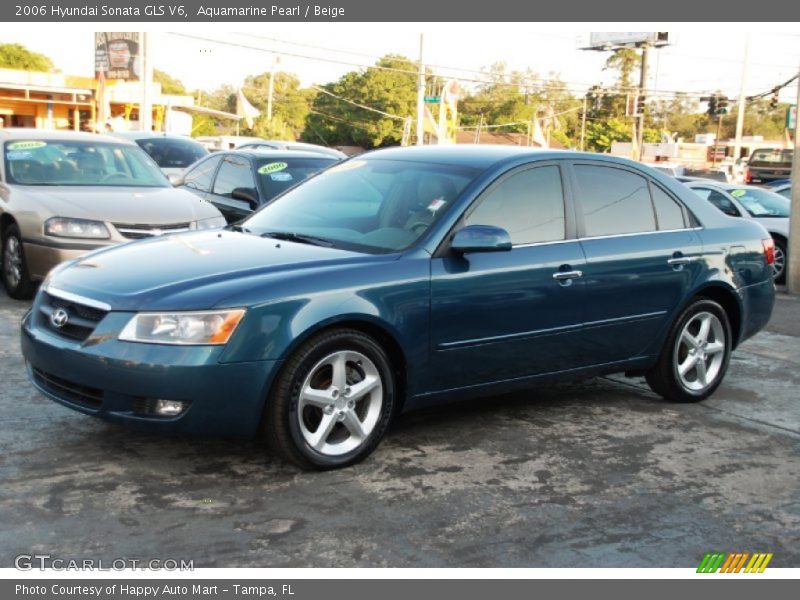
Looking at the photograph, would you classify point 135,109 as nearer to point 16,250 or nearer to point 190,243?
point 16,250

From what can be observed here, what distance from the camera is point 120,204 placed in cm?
866

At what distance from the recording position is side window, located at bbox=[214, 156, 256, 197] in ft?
36.9

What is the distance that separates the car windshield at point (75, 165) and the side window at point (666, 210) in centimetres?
534

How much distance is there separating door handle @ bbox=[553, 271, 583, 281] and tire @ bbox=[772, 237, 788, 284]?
8.96 meters

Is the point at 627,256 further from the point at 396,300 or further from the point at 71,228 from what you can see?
the point at 71,228

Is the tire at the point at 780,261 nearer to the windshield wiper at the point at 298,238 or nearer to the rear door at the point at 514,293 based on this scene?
the rear door at the point at 514,293

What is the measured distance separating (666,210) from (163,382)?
3511 mm

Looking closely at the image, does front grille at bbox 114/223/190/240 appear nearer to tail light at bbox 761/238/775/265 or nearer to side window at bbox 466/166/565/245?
side window at bbox 466/166/565/245

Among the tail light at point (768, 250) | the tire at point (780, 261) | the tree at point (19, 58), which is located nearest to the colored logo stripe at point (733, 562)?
the tail light at point (768, 250)

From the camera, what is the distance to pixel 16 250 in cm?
866

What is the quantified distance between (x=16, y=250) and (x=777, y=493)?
670cm

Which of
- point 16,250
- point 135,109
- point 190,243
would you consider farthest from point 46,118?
point 190,243

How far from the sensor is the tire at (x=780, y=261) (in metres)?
13.5

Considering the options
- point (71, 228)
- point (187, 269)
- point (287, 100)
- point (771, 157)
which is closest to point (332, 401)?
point (187, 269)
